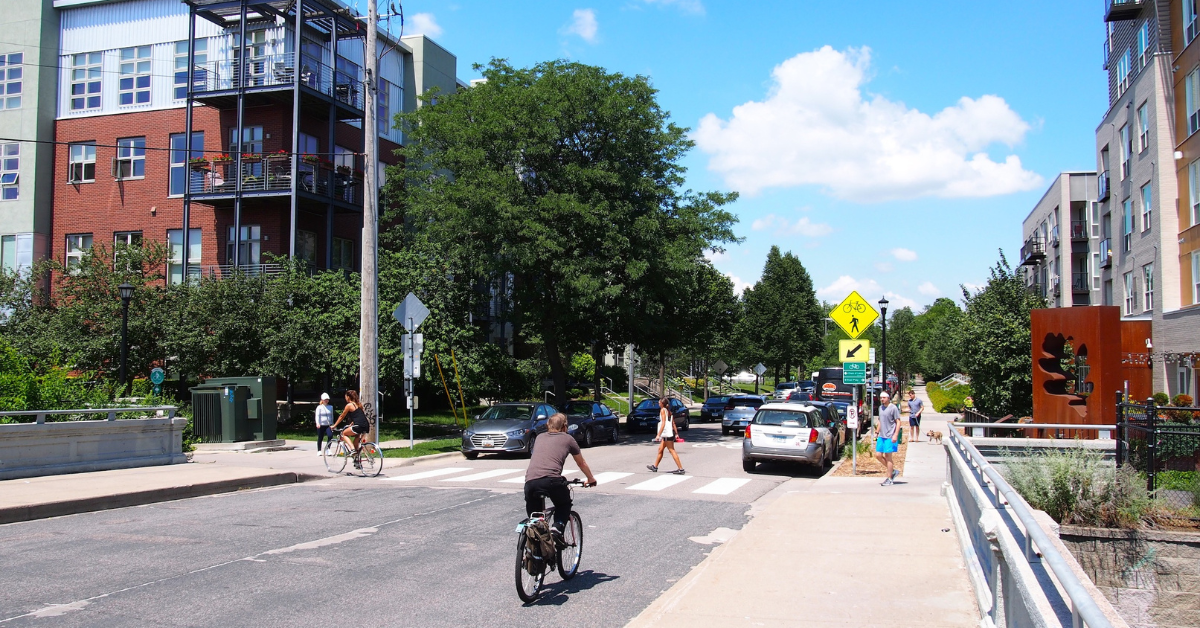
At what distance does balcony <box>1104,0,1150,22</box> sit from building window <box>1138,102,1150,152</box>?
13.4 feet

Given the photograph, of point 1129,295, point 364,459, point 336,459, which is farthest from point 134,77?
point 1129,295

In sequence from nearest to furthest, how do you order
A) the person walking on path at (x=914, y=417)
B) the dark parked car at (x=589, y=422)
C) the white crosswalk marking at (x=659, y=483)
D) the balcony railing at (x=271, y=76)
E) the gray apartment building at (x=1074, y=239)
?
the white crosswalk marking at (x=659, y=483)
the dark parked car at (x=589, y=422)
the person walking on path at (x=914, y=417)
the balcony railing at (x=271, y=76)
the gray apartment building at (x=1074, y=239)

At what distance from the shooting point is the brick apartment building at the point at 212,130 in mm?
32188

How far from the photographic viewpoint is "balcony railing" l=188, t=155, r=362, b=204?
31.4 meters

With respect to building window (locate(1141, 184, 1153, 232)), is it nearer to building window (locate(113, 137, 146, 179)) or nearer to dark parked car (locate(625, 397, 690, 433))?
dark parked car (locate(625, 397, 690, 433))

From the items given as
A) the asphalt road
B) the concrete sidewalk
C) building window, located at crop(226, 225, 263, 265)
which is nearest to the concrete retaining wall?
the asphalt road

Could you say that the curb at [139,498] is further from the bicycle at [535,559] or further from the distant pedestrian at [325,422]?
the bicycle at [535,559]

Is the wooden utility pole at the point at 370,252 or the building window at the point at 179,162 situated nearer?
the wooden utility pole at the point at 370,252

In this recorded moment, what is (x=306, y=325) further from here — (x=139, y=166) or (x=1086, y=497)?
(x=1086, y=497)

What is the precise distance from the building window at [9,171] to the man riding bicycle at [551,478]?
123 feet

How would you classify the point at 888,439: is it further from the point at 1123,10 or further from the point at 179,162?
the point at 179,162

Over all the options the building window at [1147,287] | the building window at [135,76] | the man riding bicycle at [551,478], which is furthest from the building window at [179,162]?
the building window at [1147,287]

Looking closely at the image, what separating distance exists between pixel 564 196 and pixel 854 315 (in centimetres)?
1055

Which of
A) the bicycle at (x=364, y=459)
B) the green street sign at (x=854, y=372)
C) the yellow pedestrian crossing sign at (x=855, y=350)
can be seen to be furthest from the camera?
the green street sign at (x=854, y=372)
